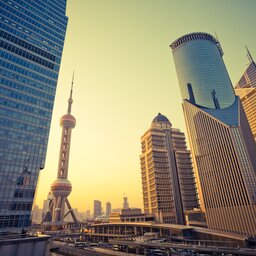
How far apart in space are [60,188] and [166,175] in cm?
10614

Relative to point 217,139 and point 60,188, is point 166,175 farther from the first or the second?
point 60,188

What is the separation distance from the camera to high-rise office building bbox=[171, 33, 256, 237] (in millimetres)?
99750

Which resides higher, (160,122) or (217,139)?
(160,122)

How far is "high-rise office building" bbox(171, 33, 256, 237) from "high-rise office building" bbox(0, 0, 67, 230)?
8763 centimetres

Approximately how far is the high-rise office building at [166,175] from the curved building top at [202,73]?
3452 cm

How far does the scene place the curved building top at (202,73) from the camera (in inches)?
5423

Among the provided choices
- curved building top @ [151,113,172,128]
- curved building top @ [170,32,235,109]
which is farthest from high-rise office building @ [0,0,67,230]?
curved building top @ [170,32,235,109]

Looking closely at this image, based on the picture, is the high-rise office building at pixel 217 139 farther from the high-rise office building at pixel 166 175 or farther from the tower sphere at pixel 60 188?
the tower sphere at pixel 60 188

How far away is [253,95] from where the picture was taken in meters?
200

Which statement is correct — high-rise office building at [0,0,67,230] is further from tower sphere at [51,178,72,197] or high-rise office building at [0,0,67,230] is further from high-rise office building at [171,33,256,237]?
tower sphere at [51,178,72,197]

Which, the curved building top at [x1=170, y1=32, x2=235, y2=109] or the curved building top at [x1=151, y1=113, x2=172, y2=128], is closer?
the curved building top at [x1=170, y1=32, x2=235, y2=109]

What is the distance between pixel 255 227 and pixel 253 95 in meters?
150

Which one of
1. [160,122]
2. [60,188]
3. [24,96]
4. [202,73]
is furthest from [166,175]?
[60,188]

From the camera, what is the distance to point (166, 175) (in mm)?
142000
